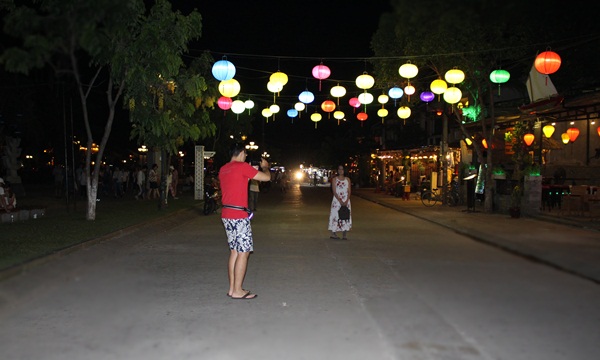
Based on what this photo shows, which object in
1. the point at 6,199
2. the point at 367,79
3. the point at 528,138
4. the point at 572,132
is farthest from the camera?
the point at 572,132

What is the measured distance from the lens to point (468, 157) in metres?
34.2

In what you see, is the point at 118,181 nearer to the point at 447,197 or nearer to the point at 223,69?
the point at 223,69

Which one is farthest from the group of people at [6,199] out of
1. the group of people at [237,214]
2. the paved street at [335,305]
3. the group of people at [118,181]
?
the group of people at [237,214]

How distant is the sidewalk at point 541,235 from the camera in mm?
10930

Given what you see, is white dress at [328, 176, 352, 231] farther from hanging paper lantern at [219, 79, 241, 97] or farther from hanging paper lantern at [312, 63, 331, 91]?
hanging paper lantern at [219, 79, 241, 97]

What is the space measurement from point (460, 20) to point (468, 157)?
3004cm

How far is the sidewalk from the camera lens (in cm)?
1093

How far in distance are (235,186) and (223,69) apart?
932cm

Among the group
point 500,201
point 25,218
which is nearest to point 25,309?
point 25,218

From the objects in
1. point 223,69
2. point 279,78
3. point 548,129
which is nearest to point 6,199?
point 223,69

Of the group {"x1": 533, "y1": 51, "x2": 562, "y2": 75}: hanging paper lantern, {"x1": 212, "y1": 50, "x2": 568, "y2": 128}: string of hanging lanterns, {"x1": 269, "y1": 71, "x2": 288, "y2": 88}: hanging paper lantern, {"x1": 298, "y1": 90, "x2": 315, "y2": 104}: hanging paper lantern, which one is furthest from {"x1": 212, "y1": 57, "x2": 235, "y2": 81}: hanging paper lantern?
{"x1": 533, "y1": 51, "x2": 562, "y2": 75}: hanging paper lantern

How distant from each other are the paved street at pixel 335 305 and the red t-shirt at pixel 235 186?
3.82 feet

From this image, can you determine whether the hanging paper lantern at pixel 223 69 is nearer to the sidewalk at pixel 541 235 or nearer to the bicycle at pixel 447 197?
the sidewalk at pixel 541 235

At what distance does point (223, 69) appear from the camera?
52.6ft
